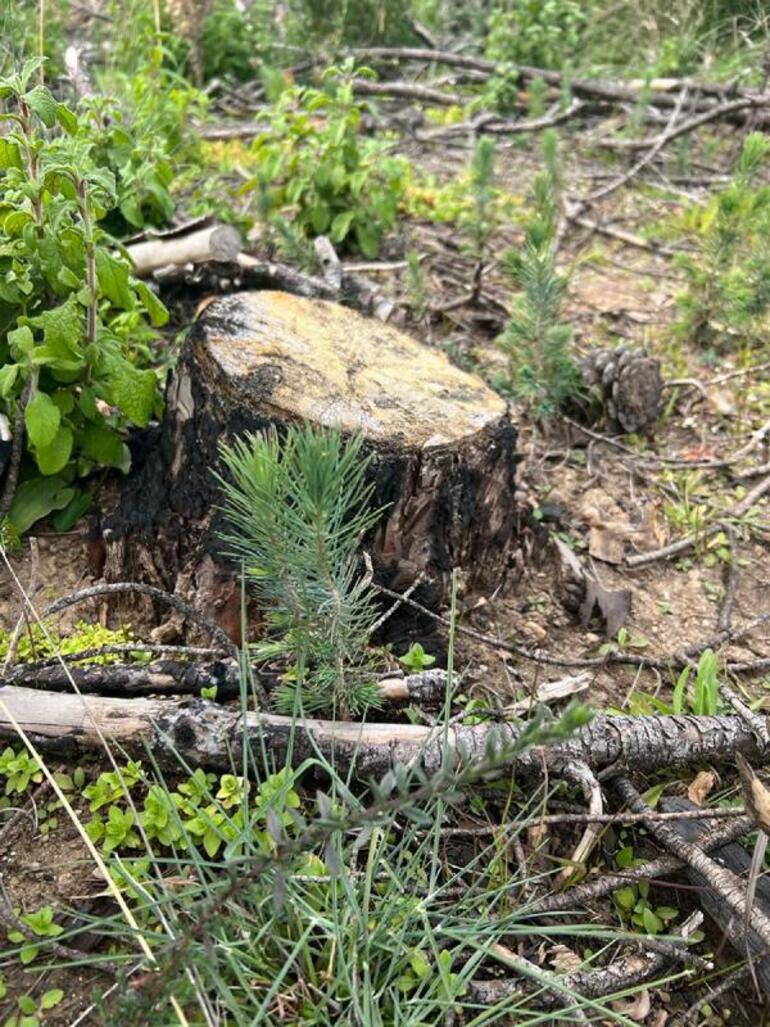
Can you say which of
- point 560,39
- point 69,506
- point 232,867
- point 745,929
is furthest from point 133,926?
point 560,39

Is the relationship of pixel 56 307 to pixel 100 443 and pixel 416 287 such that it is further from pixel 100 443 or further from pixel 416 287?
pixel 416 287

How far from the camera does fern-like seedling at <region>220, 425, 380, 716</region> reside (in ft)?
5.04

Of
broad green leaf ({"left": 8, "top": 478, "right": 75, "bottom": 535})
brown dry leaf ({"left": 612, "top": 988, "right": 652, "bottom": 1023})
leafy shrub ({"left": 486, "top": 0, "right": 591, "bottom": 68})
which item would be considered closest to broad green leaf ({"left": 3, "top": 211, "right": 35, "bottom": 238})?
broad green leaf ({"left": 8, "top": 478, "right": 75, "bottom": 535})

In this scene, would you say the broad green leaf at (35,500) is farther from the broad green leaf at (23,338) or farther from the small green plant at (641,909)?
the small green plant at (641,909)

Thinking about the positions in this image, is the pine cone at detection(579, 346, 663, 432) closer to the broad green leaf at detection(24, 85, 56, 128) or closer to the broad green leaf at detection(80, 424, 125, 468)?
the broad green leaf at detection(80, 424, 125, 468)

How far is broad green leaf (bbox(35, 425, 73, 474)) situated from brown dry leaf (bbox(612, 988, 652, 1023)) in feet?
5.91

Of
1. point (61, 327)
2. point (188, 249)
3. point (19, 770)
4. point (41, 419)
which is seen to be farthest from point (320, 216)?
point (19, 770)

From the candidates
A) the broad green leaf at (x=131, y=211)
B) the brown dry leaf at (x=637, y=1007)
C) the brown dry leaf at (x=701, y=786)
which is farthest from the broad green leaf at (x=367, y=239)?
the brown dry leaf at (x=637, y=1007)

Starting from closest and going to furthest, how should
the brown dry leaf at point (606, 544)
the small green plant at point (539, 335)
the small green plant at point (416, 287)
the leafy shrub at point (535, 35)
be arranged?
1. the brown dry leaf at point (606, 544)
2. the small green plant at point (539, 335)
3. the small green plant at point (416, 287)
4. the leafy shrub at point (535, 35)

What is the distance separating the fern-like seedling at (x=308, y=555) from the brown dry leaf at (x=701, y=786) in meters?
0.75

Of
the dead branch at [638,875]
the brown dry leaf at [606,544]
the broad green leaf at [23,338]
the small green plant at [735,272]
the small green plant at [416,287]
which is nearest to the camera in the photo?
the dead branch at [638,875]

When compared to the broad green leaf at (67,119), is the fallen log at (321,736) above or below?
below

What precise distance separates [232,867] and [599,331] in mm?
3498

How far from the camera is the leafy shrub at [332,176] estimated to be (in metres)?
4.37
